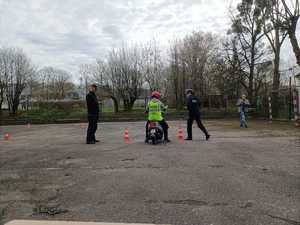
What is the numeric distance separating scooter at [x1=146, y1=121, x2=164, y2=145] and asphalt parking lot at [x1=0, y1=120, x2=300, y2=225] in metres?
1.81

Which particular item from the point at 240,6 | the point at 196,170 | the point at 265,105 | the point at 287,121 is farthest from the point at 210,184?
the point at 240,6

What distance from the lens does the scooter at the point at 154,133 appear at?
376 inches

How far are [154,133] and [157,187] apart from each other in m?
5.01

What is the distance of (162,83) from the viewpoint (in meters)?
33.0

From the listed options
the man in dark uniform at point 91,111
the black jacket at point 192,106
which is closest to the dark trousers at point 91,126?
the man in dark uniform at point 91,111

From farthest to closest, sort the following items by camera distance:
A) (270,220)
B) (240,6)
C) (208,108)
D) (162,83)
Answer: (162,83)
(208,108)
(240,6)
(270,220)

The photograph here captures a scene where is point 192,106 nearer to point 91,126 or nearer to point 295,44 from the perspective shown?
point 91,126

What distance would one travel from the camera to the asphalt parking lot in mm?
3504

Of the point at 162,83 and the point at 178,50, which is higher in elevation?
the point at 178,50

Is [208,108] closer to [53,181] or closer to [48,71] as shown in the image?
[53,181]

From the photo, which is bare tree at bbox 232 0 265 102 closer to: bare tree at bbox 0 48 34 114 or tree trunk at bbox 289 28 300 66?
tree trunk at bbox 289 28 300 66

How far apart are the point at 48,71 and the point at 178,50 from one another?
32.1 metres

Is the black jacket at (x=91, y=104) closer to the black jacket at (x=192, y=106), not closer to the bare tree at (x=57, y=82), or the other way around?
the black jacket at (x=192, y=106)

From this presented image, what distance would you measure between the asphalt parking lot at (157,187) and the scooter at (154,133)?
1.81m
